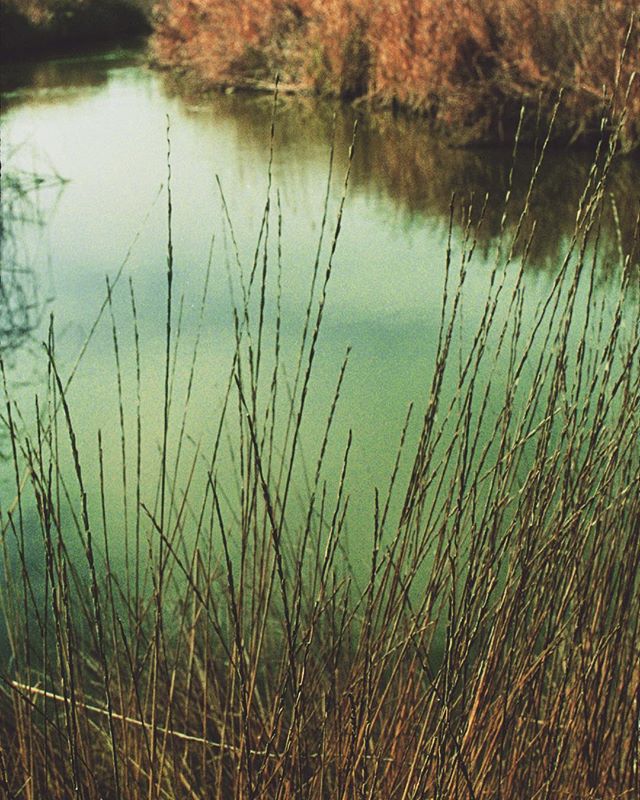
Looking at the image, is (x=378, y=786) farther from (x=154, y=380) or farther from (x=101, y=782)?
(x=154, y=380)

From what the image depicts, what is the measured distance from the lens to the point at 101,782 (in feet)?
4.49

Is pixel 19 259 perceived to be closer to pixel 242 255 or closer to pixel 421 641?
pixel 242 255

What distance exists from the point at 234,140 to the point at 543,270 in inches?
110

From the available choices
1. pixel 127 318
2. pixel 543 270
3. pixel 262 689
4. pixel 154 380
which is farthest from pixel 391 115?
pixel 262 689

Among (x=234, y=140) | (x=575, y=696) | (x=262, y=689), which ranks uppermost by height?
(x=234, y=140)

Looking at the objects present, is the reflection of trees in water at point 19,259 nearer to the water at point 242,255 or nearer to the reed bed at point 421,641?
the water at point 242,255

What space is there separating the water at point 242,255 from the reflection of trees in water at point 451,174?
16mm

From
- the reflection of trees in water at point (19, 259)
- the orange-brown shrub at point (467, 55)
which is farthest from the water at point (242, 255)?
the orange-brown shrub at point (467, 55)

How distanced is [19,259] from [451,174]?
83.8 inches

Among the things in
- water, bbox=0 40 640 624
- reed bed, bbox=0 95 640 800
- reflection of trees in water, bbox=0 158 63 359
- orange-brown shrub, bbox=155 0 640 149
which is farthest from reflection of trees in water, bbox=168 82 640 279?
reed bed, bbox=0 95 640 800

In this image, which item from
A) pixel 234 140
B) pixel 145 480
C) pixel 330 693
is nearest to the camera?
pixel 330 693

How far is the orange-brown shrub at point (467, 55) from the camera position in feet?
14.6

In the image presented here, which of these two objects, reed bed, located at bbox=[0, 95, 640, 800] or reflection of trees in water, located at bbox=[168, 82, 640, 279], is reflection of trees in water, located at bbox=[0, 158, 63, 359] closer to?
reflection of trees in water, located at bbox=[168, 82, 640, 279]

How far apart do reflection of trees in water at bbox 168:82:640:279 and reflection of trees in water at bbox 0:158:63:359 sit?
49.5 inches
